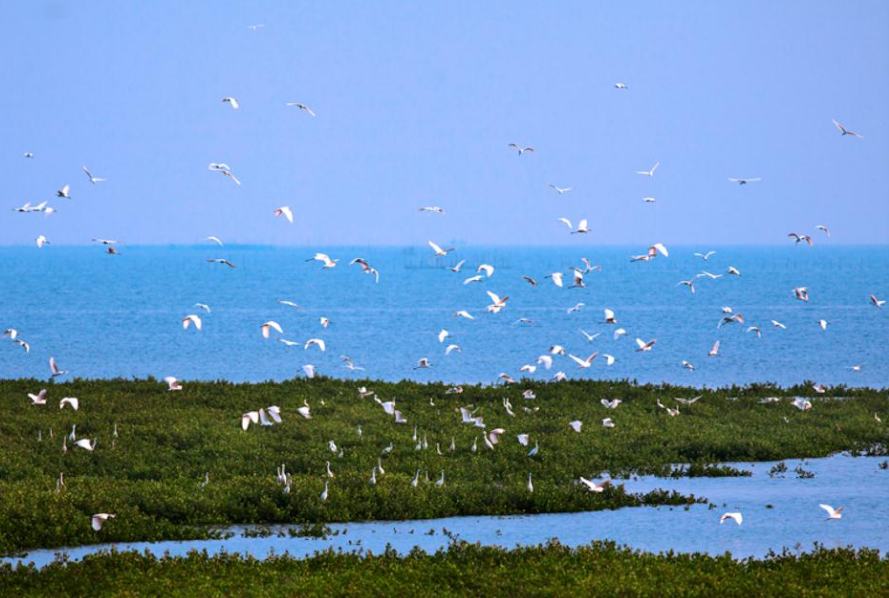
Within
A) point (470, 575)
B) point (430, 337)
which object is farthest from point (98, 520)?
point (430, 337)

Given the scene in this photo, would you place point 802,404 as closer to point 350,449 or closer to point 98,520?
point 350,449

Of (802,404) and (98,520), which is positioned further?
(802,404)

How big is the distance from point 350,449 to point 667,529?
9.34 metres

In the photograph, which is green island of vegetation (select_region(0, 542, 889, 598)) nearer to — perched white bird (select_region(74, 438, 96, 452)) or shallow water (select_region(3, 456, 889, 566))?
shallow water (select_region(3, 456, 889, 566))

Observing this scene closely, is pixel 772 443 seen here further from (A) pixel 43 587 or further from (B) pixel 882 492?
(A) pixel 43 587

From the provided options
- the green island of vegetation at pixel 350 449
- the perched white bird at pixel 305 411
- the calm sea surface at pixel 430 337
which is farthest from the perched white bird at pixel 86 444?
the calm sea surface at pixel 430 337

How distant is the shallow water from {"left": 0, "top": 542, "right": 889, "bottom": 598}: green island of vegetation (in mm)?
1164

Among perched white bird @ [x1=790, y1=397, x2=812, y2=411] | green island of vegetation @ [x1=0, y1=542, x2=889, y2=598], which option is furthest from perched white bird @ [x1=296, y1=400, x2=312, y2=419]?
perched white bird @ [x1=790, y1=397, x2=812, y2=411]

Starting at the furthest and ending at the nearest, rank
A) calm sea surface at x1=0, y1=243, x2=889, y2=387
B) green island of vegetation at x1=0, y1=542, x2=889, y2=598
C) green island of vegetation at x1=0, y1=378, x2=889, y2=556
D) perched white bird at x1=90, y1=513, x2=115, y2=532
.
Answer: calm sea surface at x1=0, y1=243, x2=889, y2=387
green island of vegetation at x1=0, y1=378, x2=889, y2=556
perched white bird at x1=90, y1=513, x2=115, y2=532
green island of vegetation at x1=0, y1=542, x2=889, y2=598

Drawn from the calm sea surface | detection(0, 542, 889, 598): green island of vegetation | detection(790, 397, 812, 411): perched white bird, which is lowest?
the calm sea surface

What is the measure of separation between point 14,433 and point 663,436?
18644mm

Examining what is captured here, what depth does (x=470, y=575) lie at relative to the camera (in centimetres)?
2108

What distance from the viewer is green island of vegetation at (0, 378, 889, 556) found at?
25.6 metres

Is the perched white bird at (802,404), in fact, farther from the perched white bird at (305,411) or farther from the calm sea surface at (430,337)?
the calm sea surface at (430,337)
